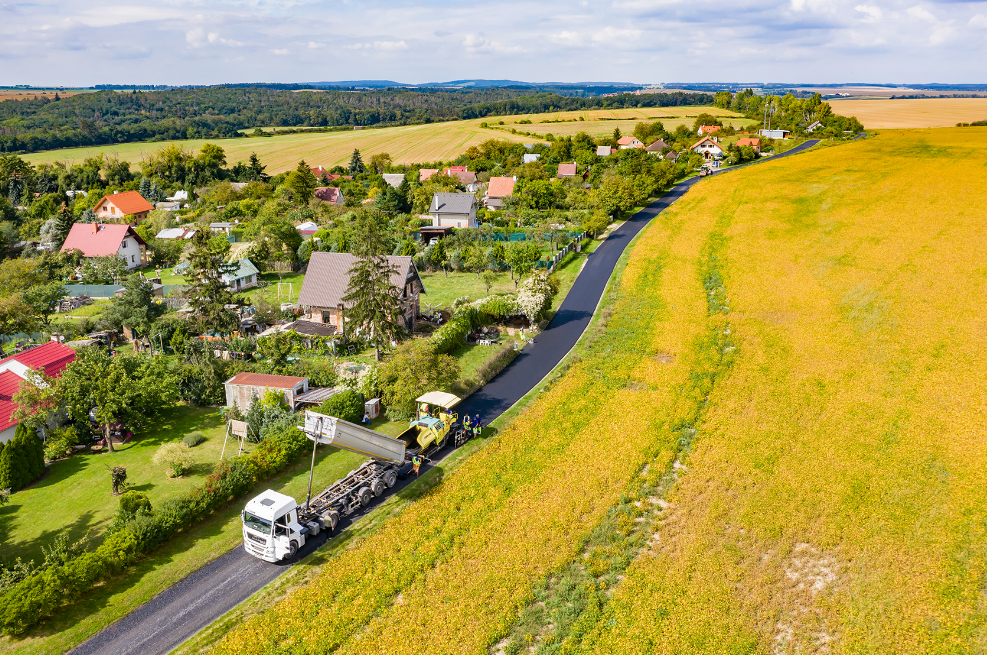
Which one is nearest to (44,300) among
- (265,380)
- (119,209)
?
(265,380)

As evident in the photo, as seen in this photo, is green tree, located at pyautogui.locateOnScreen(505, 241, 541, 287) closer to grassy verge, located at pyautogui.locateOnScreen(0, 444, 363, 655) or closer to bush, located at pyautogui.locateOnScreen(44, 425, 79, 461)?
grassy verge, located at pyautogui.locateOnScreen(0, 444, 363, 655)

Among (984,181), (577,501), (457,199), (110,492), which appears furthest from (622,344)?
(984,181)

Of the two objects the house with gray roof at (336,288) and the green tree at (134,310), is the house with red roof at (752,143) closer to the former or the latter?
the house with gray roof at (336,288)

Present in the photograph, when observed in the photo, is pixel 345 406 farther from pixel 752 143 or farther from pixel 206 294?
pixel 752 143

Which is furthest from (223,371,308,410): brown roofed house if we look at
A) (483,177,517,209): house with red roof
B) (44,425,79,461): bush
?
(483,177,517,209): house with red roof

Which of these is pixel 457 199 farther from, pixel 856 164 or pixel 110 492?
pixel 110 492
